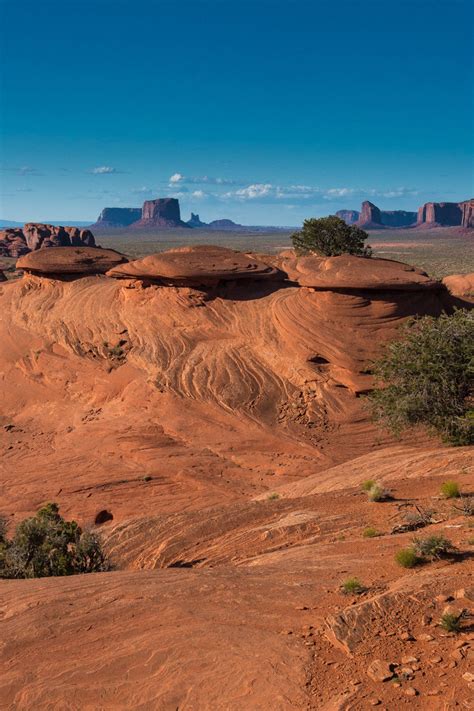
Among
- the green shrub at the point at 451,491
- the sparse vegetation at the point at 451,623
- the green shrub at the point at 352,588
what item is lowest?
the green shrub at the point at 451,491

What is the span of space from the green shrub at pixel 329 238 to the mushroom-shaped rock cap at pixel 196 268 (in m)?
16.9

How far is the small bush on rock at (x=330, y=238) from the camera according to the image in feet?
154

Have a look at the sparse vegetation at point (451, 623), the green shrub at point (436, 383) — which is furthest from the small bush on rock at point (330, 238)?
the sparse vegetation at point (451, 623)

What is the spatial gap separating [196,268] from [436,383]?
1582 centimetres

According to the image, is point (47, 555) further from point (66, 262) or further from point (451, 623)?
point (66, 262)

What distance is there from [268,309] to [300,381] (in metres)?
4.96

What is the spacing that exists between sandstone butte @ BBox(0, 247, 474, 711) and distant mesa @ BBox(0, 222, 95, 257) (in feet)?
237

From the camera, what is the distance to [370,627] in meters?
7.38

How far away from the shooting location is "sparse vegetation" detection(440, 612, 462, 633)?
707 centimetres

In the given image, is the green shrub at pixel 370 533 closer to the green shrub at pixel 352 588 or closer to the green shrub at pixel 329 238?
the green shrub at pixel 352 588

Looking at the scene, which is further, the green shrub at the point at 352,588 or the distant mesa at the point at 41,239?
the distant mesa at the point at 41,239

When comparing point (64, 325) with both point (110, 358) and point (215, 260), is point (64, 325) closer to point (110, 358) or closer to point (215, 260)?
point (110, 358)

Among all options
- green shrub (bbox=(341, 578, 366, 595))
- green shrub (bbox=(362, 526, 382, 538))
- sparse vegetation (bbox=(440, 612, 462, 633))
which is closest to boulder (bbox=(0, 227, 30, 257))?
green shrub (bbox=(362, 526, 382, 538))

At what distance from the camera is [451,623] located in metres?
7.08
